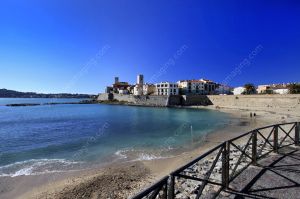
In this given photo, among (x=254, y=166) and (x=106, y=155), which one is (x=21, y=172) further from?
(x=254, y=166)

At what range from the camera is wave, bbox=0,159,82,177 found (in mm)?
13822

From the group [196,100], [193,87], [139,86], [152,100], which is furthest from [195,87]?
[139,86]

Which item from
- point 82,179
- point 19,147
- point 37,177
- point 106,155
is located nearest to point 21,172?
point 37,177

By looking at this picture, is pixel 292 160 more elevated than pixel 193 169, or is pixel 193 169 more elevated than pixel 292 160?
pixel 292 160

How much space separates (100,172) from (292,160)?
965 centimetres

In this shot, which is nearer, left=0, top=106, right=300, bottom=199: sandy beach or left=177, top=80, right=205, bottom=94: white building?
left=0, top=106, right=300, bottom=199: sandy beach

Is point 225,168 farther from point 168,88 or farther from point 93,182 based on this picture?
point 168,88

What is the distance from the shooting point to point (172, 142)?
22.7 m

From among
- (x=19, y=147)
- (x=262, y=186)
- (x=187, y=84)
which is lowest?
(x=19, y=147)

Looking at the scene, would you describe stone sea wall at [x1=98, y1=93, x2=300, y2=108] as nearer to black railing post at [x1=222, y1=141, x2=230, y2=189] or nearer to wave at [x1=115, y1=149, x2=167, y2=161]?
wave at [x1=115, y1=149, x2=167, y2=161]

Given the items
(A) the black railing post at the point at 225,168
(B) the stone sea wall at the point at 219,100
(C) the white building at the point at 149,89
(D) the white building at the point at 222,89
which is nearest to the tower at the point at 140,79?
(C) the white building at the point at 149,89

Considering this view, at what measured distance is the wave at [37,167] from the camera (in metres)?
13.8

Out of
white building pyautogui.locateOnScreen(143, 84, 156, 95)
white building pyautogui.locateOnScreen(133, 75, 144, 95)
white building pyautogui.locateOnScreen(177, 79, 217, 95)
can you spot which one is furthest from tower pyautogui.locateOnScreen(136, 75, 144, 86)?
white building pyautogui.locateOnScreen(177, 79, 217, 95)

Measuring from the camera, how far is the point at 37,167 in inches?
585
